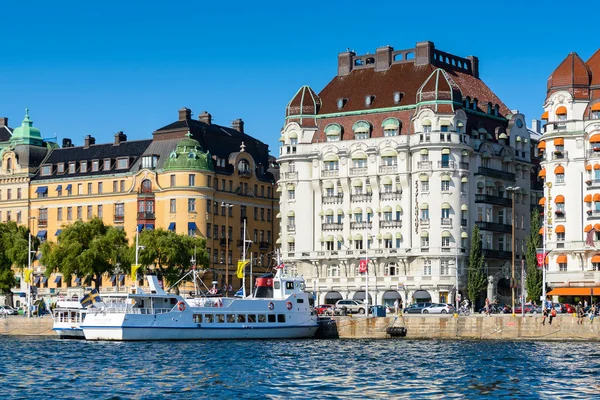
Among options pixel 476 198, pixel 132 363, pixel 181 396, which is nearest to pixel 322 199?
Answer: pixel 476 198

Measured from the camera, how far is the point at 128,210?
593 feet

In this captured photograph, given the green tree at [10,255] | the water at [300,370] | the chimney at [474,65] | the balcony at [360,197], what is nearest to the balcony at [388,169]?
the balcony at [360,197]

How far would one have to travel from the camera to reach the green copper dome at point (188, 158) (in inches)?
6880

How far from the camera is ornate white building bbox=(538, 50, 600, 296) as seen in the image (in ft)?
465

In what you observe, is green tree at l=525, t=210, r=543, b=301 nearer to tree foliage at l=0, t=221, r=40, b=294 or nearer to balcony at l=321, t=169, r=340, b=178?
balcony at l=321, t=169, r=340, b=178

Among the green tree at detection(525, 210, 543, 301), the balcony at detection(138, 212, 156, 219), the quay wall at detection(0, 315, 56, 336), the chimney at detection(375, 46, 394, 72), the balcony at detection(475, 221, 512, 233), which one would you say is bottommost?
the quay wall at detection(0, 315, 56, 336)

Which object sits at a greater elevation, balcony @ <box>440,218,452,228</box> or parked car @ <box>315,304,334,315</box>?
balcony @ <box>440,218,452,228</box>

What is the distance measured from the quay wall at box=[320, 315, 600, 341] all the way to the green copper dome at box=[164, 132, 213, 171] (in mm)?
53861

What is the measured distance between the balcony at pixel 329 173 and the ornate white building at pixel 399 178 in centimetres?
13

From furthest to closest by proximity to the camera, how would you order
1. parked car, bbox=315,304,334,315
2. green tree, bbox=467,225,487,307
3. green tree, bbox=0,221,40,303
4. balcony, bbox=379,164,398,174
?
balcony, bbox=379,164,398,174
green tree, bbox=0,221,40,303
green tree, bbox=467,225,487,307
parked car, bbox=315,304,334,315

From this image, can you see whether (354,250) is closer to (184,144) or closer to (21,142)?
(184,144)

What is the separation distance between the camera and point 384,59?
172 metres

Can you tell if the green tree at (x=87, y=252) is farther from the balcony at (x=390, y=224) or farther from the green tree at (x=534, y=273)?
→ the green tree at (x=534, y=273)

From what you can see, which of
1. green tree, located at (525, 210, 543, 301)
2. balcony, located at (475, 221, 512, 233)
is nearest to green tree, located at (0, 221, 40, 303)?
balcony, located at (475, 221, 512, 233)
